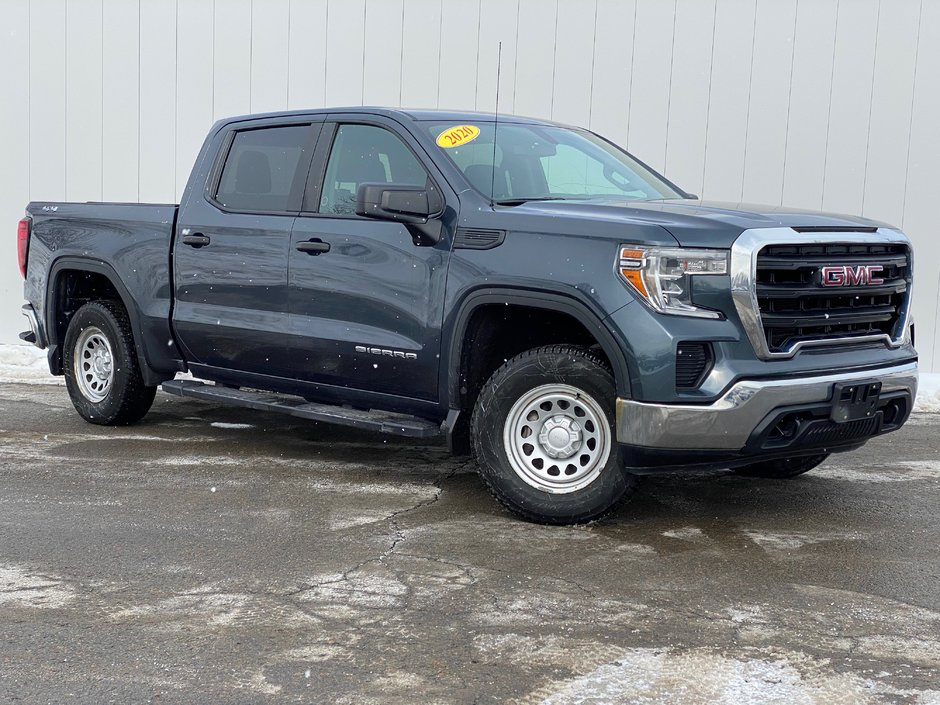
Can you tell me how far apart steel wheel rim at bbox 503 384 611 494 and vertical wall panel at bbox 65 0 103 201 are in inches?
303

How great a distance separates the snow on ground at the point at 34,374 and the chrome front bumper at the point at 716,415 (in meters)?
4.78

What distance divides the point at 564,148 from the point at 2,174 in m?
7.72

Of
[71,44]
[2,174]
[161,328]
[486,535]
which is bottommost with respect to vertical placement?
[486,535]

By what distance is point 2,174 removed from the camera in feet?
39.0

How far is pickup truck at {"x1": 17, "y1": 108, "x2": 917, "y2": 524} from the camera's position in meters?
4.80

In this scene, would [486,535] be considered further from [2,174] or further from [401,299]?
[2,174]

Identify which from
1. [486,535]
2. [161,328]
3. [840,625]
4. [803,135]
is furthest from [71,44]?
[840,625]

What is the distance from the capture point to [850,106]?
32.9 feet

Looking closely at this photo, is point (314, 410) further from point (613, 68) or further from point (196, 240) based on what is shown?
point (613, 68)

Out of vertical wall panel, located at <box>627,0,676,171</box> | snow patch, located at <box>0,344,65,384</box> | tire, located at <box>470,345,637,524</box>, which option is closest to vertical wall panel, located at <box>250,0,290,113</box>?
snow patch, located at <box>0,344,65,384</box>

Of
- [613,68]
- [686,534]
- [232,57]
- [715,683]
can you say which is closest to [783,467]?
[686,534]

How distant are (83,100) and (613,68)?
534cm

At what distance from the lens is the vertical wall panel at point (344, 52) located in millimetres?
10906

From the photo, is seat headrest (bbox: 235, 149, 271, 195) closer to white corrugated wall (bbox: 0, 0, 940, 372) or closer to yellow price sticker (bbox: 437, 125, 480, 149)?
yellow price sticker (bbox: 437, 125, 480, 149)
